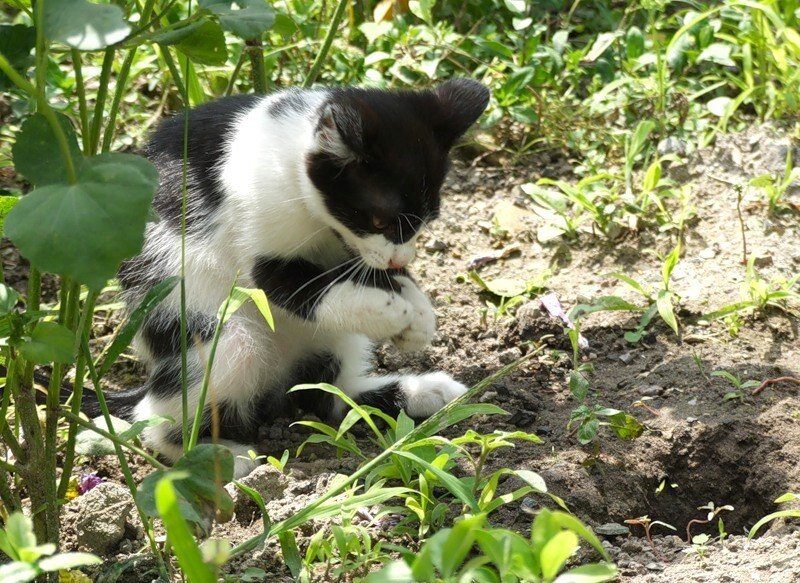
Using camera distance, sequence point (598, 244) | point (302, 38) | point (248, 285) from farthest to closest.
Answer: point (302, 38)
point (598, 244)
point (248, 285)

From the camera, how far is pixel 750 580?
7.45ft

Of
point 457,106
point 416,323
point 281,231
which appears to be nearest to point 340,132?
point 281,231

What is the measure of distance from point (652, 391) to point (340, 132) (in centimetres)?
125

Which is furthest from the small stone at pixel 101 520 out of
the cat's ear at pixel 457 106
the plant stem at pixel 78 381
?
the cat's ear at pixel 457 106

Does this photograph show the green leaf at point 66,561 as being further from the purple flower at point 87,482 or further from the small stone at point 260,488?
the purple flower at point 87,482

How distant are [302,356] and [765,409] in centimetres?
152

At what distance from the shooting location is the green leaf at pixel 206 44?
2.10 m

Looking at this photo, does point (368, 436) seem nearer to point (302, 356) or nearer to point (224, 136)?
point (302, 356)

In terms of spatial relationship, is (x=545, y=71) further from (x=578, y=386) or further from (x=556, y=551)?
(x=556, y=551)

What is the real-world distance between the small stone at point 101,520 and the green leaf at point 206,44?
1.10 meters

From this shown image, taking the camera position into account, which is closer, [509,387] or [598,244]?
[509,387]

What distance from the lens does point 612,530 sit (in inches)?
103

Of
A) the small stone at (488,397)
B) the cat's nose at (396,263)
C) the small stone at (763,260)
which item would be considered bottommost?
the small stone at (488,397)

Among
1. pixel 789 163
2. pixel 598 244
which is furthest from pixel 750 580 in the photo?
pixel 789 163
